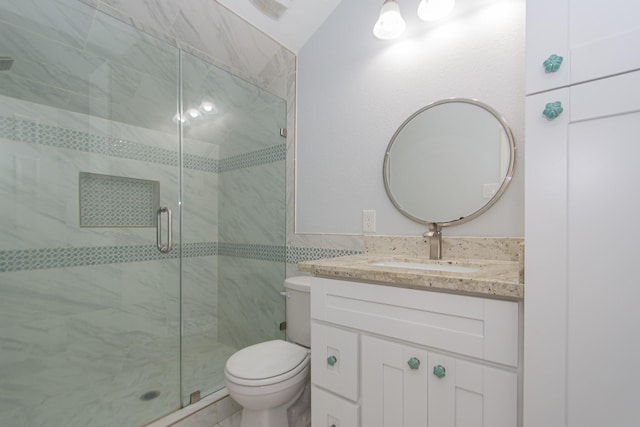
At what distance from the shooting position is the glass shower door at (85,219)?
4.90ft

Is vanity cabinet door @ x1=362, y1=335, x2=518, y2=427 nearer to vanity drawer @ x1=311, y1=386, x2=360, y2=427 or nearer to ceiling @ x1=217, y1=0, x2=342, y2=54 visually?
vanity drawer @ x1=311, y1=386, x2=360, y2=427

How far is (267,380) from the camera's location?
126cm

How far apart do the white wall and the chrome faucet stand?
0.29 ft

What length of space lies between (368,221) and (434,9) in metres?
1.12

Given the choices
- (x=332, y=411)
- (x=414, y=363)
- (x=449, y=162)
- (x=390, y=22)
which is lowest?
(x=332, y=411)

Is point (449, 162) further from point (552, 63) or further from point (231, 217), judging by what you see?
point (231, 217)

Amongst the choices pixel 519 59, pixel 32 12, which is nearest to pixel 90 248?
pixel 32 12

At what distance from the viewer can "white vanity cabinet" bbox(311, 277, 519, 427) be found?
82 centimetres

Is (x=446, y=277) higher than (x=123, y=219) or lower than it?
lower

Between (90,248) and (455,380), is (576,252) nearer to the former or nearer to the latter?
(455,380)

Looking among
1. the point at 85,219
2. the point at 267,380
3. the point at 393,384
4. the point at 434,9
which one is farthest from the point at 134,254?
the point at 434,9

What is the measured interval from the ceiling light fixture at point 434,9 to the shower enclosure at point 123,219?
3.61ft

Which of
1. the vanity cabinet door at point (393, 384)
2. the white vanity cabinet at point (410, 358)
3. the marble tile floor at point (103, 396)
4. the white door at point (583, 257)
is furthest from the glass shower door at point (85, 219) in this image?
the white door at point (583, 257)

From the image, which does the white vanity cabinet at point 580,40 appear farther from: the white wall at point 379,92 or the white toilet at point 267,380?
the white toilet at point 267,380
